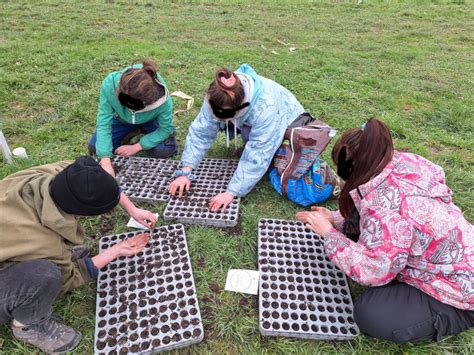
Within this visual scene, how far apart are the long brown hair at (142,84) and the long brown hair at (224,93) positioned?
2.00 ft

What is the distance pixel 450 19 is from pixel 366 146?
34.4ft

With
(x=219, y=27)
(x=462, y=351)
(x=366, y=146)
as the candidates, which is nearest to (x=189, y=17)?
(x=219, y=27)

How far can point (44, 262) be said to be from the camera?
192 cm

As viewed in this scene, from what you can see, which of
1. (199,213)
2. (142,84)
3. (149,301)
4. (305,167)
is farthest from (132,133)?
(149,301)

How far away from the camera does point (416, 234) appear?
1.91 m

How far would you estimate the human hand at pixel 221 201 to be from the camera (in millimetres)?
3029

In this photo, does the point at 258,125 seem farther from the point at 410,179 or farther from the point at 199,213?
the point at 410,179

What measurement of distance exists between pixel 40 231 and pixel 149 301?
82 cm

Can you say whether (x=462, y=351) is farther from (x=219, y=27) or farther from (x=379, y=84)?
(x=219, y=27)

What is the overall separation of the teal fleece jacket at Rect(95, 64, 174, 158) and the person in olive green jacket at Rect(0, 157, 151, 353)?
1.44m

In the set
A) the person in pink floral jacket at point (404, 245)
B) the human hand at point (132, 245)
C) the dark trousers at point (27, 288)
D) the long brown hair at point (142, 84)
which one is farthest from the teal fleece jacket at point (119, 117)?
the person in pink floral jacket at point (404, 245)

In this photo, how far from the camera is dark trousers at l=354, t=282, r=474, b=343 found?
79.8 inches

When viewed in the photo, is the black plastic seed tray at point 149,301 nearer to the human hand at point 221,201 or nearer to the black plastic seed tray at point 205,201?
the black plastic seed tray at point 205,201

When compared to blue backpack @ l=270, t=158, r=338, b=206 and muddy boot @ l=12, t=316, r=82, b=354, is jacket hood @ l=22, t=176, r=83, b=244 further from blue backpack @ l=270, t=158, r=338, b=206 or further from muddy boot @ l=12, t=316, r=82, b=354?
blue backpack @ l=270, t=158, r=338, b=206
